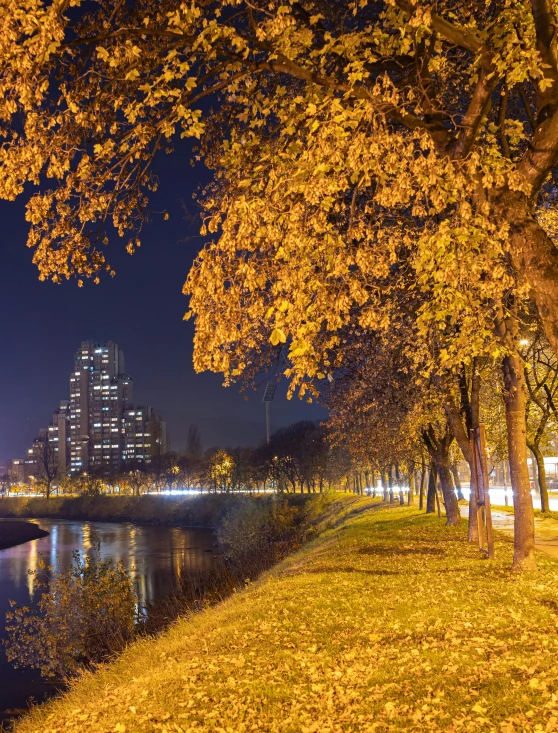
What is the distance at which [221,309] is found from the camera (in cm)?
891

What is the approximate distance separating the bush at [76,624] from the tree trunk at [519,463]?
421 inches

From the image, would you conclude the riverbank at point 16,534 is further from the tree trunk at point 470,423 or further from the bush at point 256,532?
the tree trunk at point 470,423

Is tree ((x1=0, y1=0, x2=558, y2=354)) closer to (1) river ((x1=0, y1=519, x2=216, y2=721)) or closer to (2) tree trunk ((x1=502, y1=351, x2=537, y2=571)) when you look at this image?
(2) tree trunk ((x1=502, y1=351, x2=537, y2=571))

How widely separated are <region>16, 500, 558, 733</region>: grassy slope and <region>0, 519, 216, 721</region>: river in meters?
8.50

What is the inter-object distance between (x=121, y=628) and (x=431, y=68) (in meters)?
18.0

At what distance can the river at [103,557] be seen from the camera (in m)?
20.5

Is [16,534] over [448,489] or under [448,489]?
under

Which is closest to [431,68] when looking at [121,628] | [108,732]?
[108,732]

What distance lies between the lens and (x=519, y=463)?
15016mm

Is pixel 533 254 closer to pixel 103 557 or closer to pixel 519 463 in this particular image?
pixel 519 463

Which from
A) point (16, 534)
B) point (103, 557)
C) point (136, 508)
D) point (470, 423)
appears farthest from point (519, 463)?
point (136, 508)

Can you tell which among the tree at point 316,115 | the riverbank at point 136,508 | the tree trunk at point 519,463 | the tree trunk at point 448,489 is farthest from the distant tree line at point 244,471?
the tree at point 316,115

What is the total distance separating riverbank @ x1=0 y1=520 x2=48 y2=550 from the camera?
74.1 meters

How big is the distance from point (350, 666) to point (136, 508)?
109m
